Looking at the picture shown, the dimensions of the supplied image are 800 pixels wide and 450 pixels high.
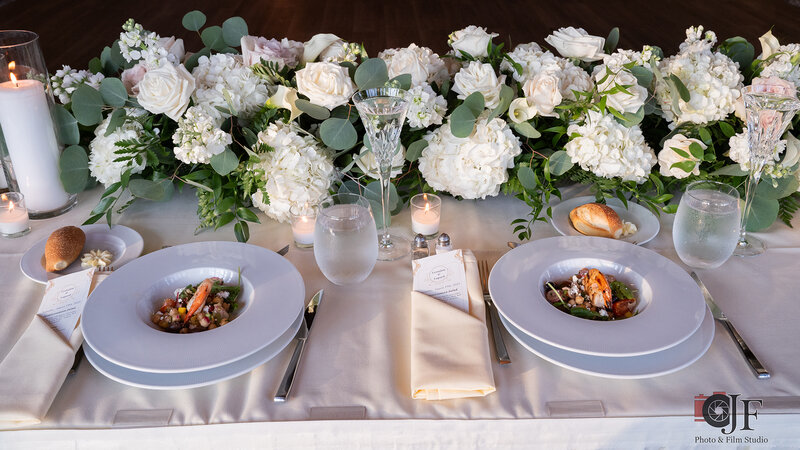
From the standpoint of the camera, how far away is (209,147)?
1343mm

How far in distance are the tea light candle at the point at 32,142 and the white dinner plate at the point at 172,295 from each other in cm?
47

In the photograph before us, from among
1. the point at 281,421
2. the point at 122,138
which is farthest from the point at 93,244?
the point at 281,421

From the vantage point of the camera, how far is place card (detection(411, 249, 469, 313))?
1128 mm

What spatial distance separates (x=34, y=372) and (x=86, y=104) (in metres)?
0.73

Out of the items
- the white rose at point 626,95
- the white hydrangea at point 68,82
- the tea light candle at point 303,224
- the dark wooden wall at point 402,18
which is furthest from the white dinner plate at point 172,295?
the dark wooden wall at point 402,18

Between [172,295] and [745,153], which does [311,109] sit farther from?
[745,153]

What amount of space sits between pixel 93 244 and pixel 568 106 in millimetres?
1074

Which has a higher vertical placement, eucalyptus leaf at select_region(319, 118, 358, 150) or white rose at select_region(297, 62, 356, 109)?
white rose at select_region(297, 62, 356, 109)

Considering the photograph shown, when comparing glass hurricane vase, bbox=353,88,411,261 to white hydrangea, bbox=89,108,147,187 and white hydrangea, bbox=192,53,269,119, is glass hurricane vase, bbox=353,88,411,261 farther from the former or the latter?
white hydrangea, bbox=89,108,147,187

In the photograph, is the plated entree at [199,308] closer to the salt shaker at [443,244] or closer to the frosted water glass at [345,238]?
the frosted water glass at [345,238]

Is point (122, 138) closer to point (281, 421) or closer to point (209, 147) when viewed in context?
point (209, 147)

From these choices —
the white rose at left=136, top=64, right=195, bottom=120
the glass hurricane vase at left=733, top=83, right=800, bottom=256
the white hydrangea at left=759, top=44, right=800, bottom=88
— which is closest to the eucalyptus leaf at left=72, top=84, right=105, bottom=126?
the white rose at left=136, top=64, right=195, bottom=120

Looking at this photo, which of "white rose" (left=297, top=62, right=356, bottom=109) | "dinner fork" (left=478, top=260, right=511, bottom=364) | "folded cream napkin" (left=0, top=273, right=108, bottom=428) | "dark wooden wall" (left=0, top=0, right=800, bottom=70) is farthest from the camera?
"dark wooden wall" (left=0, top=0, right=800, bottom=70)

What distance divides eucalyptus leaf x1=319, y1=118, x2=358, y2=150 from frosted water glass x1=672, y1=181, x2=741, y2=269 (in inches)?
27.5
